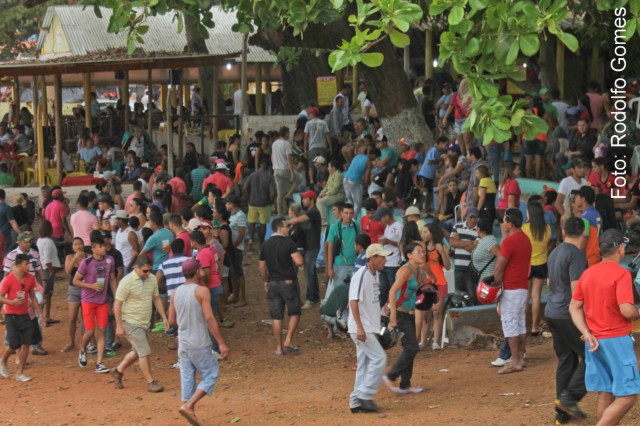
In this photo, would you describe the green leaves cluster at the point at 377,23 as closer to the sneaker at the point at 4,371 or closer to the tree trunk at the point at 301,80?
the sneaker at the point at 4,371

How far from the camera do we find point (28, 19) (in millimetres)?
44469

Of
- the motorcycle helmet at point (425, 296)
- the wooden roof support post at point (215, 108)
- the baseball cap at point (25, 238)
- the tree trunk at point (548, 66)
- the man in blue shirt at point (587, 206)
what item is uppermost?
the tree trunk at point (548, 66)

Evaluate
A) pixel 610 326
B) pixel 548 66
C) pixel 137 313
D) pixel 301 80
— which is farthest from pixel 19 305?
pixel 301 80

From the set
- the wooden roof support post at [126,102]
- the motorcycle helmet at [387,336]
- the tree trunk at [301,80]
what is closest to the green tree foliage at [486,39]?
the motorcycle helmet at [387,336]

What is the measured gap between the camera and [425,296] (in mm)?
11359

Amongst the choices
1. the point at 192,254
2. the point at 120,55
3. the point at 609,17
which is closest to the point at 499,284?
the point at 192,254

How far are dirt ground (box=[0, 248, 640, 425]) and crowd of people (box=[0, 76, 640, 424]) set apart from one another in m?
0.25

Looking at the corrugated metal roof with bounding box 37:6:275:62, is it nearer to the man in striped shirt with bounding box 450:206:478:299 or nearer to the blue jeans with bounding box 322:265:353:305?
the blue jeans with bounding box 322:265:353:305

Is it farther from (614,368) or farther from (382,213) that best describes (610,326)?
(382,213)

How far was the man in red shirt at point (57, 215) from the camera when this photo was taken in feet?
58.9

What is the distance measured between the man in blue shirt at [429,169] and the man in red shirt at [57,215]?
5.93m

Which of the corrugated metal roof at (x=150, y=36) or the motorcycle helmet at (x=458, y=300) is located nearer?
the motorcycle helmet at (x=458, y=300)

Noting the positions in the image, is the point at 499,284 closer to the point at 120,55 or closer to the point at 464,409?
the point at 464,409

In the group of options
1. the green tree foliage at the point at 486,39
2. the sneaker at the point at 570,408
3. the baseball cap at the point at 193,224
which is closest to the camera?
the green tree foliage at the point at 486,39
